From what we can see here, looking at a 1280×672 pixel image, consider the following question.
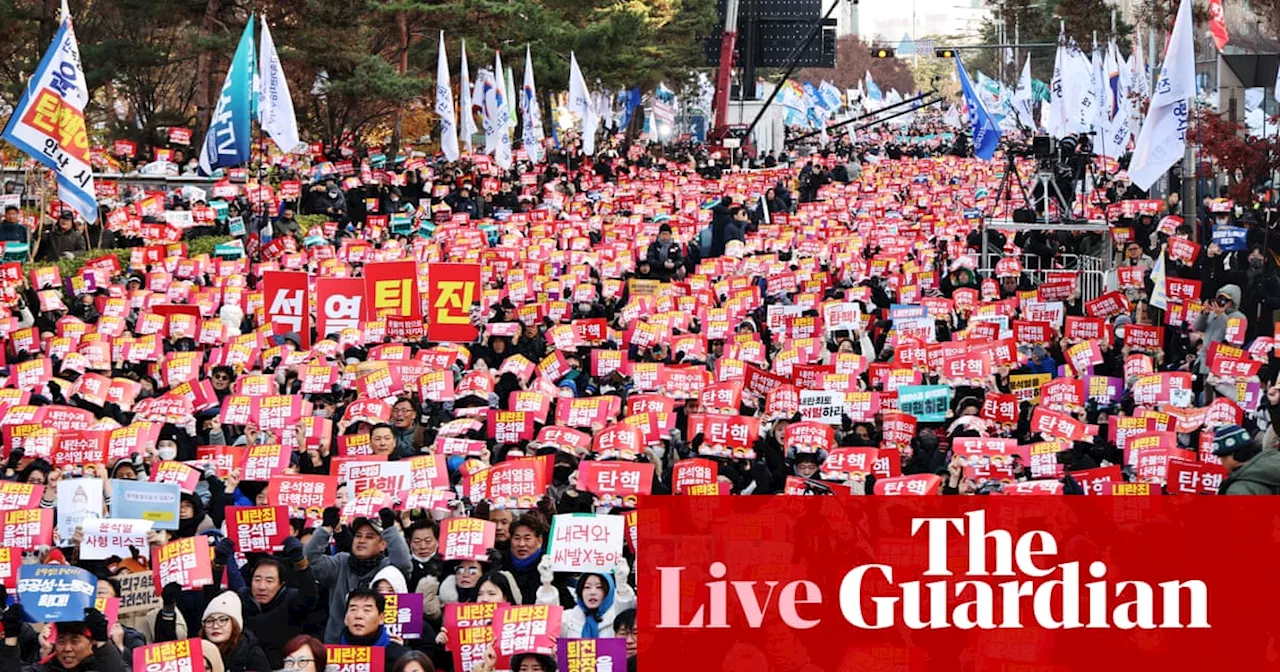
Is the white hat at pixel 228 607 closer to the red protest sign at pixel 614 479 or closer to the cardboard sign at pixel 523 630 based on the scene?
the cardboard sign at pixel 523 630

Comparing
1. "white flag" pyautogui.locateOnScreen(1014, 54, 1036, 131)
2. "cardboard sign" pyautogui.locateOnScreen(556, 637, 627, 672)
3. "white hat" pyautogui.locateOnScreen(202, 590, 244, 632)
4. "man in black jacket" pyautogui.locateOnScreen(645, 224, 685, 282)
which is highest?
"white flag" pyautogui.locateOnScreen(1014, 54, 1036, 131)

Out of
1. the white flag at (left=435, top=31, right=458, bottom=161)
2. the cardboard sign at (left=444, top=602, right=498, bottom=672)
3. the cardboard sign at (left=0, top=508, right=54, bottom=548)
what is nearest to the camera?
the cardboard sign at (left=444, top=602, right=498, bottom=672)

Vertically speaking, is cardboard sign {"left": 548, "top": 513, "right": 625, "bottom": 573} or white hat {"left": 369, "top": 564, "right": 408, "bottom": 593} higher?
cardboard sign {"left": 548, "top": 513, "right": 625, "bottom": 573}

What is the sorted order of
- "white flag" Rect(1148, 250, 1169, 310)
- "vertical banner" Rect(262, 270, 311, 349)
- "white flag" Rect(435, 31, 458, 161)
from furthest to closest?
"white flag" Rect(435, 31, 458, 161) → "vertical banner" Rect(262, 270, 311, 349) → "white flag" Rect(1148, 250, 1169, 310)

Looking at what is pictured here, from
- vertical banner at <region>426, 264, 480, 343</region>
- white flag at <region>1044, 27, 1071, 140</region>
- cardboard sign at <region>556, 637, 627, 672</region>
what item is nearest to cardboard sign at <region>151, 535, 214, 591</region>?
cardboard sign at <region>556, 637, 627, 672</region>

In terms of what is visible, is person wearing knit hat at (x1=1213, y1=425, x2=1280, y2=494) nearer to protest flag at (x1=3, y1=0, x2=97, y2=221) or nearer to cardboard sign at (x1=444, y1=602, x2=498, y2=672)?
cardboard sign at (x1=444, y1=602, x2=498, y2=672)

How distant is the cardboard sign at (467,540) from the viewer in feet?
31.9

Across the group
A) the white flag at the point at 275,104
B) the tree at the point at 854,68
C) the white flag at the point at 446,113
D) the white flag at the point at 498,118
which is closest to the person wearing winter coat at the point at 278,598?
the white flag at the point at 275,104

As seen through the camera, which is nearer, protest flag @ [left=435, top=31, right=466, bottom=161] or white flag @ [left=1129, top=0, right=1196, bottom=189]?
white flag @ [left=1129, top=0, right=1196, bottom=189]

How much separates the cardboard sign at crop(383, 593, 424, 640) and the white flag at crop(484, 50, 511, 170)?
26039 millimetres

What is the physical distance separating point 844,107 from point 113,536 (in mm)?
100977

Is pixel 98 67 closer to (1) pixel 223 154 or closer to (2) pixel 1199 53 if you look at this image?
(1) pixel 223 154

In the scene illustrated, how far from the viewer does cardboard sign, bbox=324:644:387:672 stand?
799 cm

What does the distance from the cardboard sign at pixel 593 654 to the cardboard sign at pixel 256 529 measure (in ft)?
8.78
